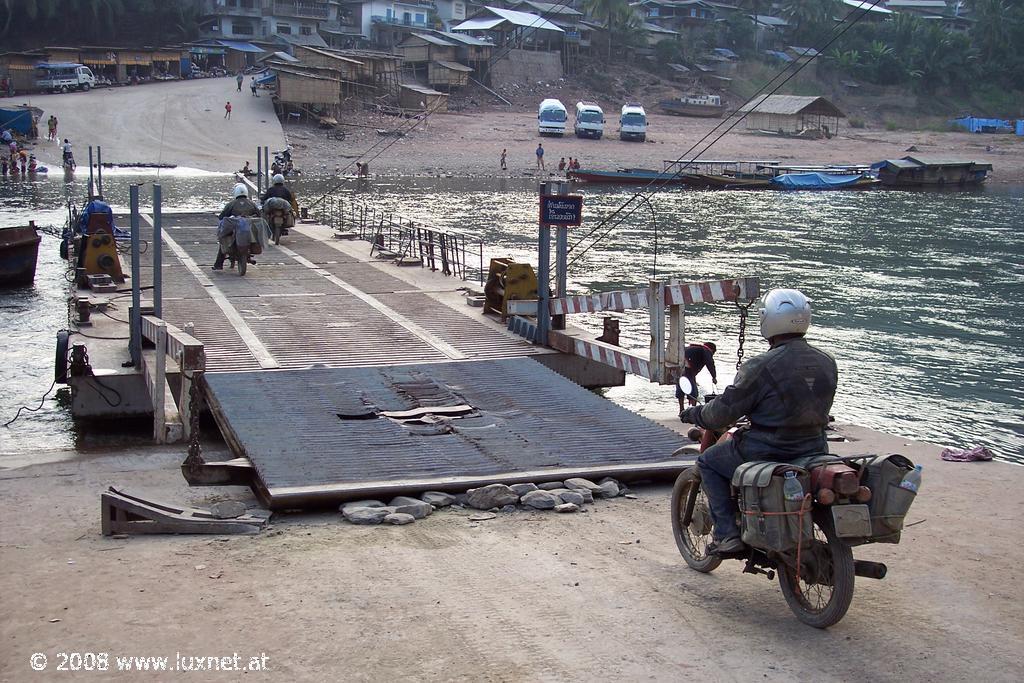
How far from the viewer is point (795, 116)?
80.3m

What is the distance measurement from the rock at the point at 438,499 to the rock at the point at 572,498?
82 cm

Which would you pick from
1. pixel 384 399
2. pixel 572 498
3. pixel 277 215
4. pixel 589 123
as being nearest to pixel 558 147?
pixel 589 123

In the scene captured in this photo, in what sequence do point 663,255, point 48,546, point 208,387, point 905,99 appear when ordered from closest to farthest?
point 48,546 < point 208,387 < point 663,255 < point 905,99

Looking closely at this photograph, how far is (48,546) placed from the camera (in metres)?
7.69

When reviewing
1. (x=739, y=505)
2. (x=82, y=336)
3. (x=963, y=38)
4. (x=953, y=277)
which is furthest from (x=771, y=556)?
(x=963, y=38)

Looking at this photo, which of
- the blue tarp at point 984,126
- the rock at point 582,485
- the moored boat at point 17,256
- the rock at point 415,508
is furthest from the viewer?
the blue tarp at point 984,126

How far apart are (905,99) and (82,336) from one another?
Answer: 91.0 meters

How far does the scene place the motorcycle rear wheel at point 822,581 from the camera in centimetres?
583

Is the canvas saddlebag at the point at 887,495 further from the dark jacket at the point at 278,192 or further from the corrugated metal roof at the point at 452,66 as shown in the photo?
the corrugated metal roof at the point at 452,66

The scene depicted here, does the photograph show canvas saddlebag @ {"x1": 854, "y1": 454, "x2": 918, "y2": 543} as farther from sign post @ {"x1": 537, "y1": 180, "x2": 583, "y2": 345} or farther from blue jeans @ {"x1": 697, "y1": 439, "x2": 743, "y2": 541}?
sign post @ {"x1": 537, "y1": 180, "x2": 583, "y2": 345}

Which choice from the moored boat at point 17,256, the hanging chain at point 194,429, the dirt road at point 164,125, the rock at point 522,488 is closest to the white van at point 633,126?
the dirt road at point 164,125

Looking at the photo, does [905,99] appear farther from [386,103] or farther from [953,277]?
[953,277]

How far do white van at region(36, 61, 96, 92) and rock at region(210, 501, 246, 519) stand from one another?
226ft

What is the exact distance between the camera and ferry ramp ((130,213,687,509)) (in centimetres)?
928
